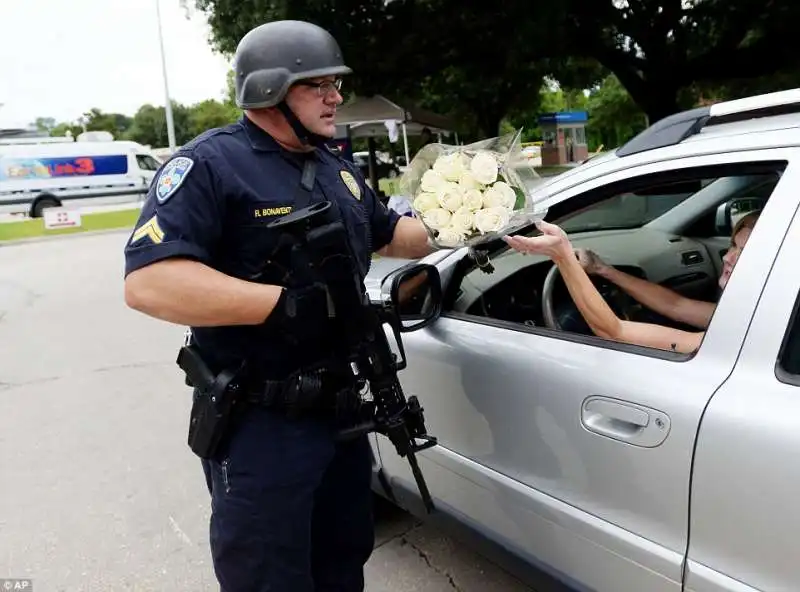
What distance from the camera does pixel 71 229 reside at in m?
19.4

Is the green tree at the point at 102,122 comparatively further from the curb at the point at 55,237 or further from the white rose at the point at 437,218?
the white rose at the point at 437,218

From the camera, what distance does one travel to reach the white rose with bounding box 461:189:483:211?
Answer: 180 centimetres

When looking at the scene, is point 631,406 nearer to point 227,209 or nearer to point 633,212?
point 227,209

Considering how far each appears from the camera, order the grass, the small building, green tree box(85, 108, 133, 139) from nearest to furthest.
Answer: the grass → the small building → green tree box(85, 108, 133, 139)

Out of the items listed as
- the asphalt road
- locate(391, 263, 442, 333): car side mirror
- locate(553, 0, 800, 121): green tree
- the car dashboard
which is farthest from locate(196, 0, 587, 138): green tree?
locate(391, 263, 442, 333): car side mirror

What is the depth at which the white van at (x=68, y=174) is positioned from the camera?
25984 mm

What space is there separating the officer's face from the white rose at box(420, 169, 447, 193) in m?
0.28

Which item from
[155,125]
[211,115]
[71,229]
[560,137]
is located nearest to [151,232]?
[71,229]

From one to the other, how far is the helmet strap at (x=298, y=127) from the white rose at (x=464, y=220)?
0.42 m

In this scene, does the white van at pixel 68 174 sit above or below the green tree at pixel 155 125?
below

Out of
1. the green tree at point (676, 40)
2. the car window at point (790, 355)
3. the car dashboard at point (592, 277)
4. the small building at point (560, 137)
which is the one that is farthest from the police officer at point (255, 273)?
the small building at point (560, 137)

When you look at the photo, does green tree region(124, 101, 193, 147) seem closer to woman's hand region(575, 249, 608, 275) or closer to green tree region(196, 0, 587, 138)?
green tree region(196, 0, 587, 138)

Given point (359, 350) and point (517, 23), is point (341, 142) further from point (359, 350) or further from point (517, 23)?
point (359, 350)

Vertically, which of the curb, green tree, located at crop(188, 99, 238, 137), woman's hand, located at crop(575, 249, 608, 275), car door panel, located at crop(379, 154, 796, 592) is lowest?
car door panel, located at crop(379, 154, 796, 592)
